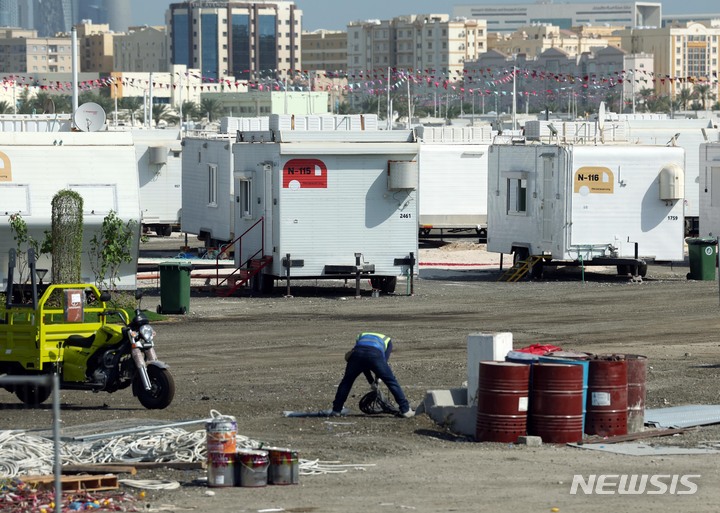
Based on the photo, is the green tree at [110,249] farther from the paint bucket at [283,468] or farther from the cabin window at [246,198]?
the paint bucket at [283,468]

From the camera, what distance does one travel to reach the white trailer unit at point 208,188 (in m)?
38.1

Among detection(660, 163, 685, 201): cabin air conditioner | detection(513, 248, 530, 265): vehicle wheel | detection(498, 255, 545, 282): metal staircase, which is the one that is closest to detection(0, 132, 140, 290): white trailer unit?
detection(498, 255, 545, 282): metal staircase

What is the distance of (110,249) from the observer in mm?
28422

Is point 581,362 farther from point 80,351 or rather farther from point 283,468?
point 80,351

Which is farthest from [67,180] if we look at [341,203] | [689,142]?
[689,142]

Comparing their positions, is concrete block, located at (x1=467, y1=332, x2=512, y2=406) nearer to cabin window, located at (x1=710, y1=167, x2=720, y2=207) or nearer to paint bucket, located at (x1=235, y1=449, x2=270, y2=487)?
paint bucket, located at (x1=235, y1=449, x2=270, y2=487)

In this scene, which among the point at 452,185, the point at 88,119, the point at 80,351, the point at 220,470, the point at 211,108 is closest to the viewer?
the point at 220,470

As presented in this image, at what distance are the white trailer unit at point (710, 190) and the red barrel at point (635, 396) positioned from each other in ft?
79.3

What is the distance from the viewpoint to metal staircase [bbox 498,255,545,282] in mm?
35875


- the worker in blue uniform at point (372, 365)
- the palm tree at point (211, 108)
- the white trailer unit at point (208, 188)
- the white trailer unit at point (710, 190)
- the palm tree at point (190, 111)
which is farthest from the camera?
the palm tree at point (211, 108)

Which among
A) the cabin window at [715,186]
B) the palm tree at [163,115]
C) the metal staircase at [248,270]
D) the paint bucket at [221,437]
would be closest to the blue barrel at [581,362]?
the paint bucket at [221,437]

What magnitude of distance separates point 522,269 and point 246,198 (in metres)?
6.76

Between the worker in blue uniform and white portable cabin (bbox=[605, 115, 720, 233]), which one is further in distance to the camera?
white portable cabin (bbox=[605, 115, 720, 233])

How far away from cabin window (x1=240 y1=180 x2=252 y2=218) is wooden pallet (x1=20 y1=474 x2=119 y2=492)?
20.1 m
